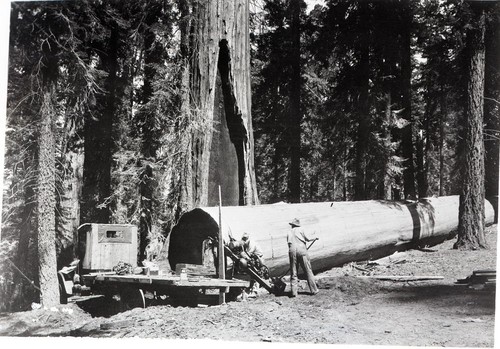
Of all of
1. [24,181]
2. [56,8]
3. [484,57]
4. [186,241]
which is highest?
[56,8]

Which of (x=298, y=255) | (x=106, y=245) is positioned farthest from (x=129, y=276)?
(x=298, y=255)

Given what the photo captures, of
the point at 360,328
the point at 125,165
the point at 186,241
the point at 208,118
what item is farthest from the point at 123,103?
the point at 360,328

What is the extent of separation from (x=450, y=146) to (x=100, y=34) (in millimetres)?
10583

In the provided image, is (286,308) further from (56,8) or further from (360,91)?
(360,91)

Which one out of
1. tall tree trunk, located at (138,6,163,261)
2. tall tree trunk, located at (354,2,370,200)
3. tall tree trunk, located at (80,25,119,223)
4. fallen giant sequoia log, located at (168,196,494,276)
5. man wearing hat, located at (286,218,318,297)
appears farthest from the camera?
tall tree trunk, located at (354,2,370,200)

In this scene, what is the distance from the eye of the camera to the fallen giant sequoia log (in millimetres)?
7828

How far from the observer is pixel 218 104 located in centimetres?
Result: 958

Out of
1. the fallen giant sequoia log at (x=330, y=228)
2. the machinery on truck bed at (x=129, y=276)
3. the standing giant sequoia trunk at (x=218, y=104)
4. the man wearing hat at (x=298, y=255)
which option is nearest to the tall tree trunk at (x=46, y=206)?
the machinery on truck bed at (x=129, y=276)

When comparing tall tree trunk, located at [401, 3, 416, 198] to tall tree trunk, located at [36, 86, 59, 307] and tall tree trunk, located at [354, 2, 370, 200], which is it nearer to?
tall tree trunk, located at [354, 2, 370, 200]

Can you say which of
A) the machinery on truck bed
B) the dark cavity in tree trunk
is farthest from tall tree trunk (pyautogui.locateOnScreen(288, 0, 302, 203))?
the machinery on truck bed

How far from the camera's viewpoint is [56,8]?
9789 mm

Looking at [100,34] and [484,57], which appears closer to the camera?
[484,57]

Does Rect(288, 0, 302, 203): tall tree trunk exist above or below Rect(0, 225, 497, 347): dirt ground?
above

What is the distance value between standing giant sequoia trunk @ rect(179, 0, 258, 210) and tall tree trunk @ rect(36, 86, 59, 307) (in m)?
3.69
